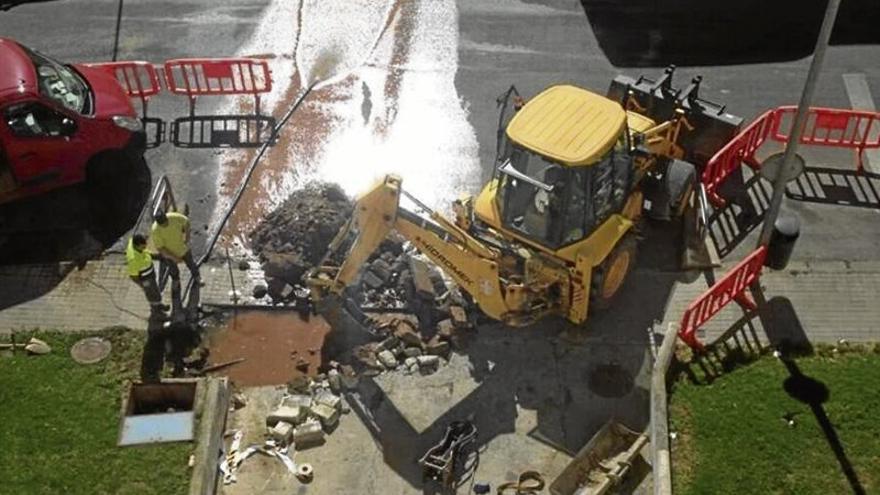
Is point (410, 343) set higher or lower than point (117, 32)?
lower

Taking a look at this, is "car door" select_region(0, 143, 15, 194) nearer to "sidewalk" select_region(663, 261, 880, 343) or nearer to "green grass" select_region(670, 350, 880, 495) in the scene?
"sidewalk" select_region(663, 261, 880, 343)

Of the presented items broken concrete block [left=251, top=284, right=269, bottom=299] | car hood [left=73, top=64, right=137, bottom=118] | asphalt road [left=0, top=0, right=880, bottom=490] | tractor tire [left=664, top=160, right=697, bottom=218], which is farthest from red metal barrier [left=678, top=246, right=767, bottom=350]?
car hood [left=73, top=64, right=137, bottom=118]

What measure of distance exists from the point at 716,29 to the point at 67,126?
42.0 feet

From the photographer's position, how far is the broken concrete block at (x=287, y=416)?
13.8m

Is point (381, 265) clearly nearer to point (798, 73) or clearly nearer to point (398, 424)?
point (398, 424)

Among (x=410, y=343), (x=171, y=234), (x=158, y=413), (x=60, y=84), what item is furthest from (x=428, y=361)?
(x=60, y=84)

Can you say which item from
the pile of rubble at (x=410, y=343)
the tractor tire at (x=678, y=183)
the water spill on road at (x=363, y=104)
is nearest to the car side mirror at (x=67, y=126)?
the water spill on road at (x=363, y=104)

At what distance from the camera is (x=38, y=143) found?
1656 centimetres

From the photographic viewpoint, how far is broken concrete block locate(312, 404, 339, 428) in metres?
13.8

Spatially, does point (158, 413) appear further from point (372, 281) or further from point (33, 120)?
point (33, 120)

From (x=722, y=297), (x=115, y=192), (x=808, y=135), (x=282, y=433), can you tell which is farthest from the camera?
(x=808, y=135)

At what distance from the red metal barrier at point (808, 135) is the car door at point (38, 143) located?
10924 millimetres

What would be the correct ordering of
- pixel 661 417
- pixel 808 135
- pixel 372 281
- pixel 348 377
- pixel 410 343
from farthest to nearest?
pixel 808 135 < pixel 372 281 < pixel 410 343 < pixel 348 377 < pixel 661 417

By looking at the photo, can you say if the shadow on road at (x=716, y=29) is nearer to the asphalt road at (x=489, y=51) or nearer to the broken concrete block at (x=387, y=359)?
the asphalt road at (x=489, y=51)
